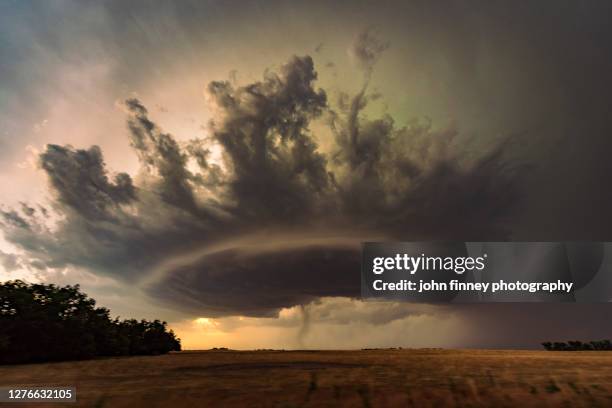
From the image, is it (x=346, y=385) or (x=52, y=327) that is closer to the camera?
(x=346, y=385)

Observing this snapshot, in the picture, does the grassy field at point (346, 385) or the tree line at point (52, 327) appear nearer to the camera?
the grassy field at point (346, 385)

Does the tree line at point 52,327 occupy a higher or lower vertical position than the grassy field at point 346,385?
higher

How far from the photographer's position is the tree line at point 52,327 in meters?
59.1

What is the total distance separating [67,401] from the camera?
2691 centimetres

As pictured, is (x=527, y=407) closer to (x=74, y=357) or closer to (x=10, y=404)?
(x=10, y=404)

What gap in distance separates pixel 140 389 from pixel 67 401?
4.65m

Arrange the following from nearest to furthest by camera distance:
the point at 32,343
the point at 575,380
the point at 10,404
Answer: the point at 10,404 < the point at 575,380 < the point at 32,343

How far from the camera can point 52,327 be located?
62344 millimetres

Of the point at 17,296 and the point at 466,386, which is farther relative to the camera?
the point at 17,296

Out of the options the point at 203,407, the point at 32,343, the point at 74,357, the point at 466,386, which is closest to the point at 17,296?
the point at 32,343

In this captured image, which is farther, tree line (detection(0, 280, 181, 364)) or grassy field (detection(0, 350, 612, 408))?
tree line (detection(0, 280, 181, 364))

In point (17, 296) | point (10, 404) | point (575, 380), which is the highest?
point (17, 296)

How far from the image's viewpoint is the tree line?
5911 centimetres

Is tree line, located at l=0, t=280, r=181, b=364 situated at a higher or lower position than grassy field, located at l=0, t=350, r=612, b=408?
higher
